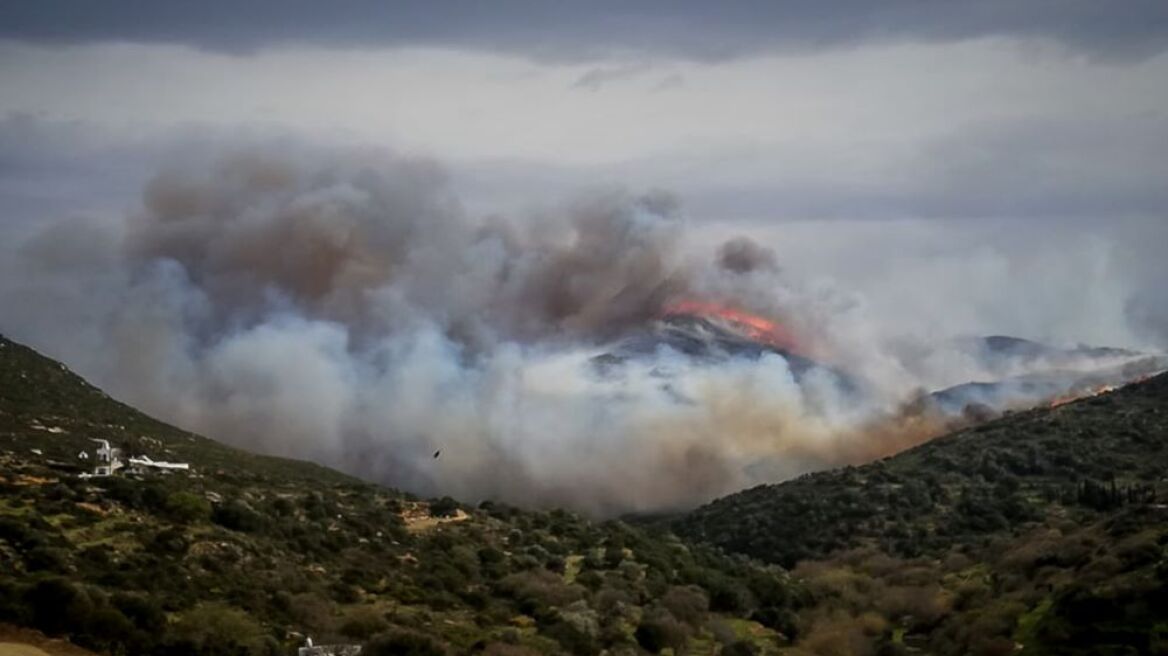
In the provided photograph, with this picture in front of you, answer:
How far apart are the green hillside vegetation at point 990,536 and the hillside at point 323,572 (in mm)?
7254

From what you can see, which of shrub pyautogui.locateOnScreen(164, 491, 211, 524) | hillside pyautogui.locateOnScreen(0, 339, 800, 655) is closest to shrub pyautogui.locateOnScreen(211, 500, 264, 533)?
hillside pyautogui.locateOnScreen(0, 339, 800, 655)

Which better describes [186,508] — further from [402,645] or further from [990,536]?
[990,536]

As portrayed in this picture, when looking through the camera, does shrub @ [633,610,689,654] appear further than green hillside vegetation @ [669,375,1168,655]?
Yes

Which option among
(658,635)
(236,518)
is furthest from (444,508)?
(236,518)

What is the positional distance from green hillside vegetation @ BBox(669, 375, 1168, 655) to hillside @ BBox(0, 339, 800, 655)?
7.25 meters

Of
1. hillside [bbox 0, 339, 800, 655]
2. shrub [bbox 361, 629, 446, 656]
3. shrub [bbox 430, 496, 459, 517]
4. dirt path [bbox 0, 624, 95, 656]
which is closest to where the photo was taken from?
dirt path [bbox 0, 624, 95, 656]

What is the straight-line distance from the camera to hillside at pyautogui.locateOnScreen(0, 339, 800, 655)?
55.7 metres

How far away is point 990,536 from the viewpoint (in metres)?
116

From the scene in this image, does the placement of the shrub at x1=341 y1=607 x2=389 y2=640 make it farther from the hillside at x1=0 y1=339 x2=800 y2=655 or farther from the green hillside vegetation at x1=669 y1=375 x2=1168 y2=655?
the green hillside vegetation at x1=669 y1=375 x2=1168 y2=655

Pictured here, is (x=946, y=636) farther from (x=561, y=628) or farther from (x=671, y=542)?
(x=671, y=542)

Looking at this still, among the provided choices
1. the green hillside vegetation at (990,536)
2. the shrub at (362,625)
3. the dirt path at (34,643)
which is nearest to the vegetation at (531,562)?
the shrub at (362,625)

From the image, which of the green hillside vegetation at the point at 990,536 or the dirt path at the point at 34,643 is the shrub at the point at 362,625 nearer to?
the dirt path at the point at 34,643

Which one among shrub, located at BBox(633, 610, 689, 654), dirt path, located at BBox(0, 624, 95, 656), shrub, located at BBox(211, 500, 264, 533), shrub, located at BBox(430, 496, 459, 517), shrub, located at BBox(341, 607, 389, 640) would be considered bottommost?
dirt path, located at BBox(0, 624, 95, 656)

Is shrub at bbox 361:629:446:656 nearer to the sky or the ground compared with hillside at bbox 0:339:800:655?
nearer to the ground
